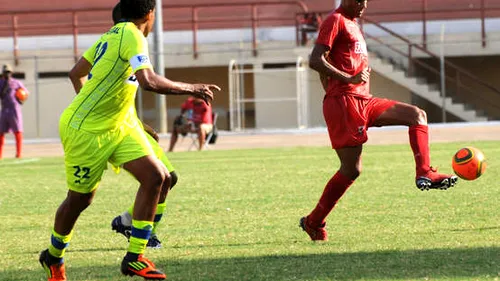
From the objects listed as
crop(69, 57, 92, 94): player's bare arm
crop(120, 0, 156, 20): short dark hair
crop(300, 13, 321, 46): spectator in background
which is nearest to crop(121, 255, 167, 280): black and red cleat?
crop(69, 57, 92, 94): player's bare arm

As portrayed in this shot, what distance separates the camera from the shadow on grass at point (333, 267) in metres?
7.69

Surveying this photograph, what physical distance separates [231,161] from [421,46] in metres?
15.4

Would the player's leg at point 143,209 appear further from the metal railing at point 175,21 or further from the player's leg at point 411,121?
the metal railing at point 175,21

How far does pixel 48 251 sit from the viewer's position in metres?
7.91

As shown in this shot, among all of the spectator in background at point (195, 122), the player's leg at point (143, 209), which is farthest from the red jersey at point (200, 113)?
the player's leg at point (143, 209)

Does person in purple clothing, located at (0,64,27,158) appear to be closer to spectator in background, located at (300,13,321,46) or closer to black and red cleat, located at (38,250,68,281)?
spectator in background, located at (300,13,321,46)

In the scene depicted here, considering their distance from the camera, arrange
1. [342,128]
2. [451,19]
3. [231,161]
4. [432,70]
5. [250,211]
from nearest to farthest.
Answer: [342,128] → [250,211] → [231,161] → [432,70] → [451,19]

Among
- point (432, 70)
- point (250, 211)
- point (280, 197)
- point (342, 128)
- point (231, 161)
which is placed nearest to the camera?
point (342, 128)

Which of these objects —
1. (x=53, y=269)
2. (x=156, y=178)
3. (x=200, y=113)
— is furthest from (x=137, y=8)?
(x=200, y=113)

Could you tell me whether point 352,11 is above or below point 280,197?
above

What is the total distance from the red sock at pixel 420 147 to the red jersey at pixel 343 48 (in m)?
0.45

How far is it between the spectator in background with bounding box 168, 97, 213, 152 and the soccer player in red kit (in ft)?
53.6

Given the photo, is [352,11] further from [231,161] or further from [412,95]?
[412,95]

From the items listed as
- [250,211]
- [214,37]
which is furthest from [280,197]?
[214,37]
